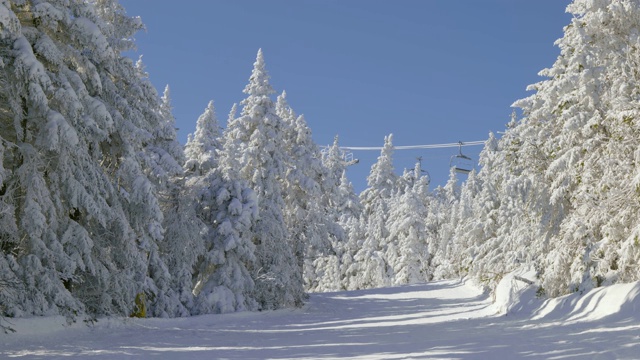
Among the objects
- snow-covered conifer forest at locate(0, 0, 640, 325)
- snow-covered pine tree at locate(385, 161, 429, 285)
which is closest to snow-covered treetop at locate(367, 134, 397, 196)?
snow-covered pine tree at locate(385, 161, 429, 285)

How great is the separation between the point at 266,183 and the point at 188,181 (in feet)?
19.2

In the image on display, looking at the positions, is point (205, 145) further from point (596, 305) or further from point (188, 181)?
point (596, 305)

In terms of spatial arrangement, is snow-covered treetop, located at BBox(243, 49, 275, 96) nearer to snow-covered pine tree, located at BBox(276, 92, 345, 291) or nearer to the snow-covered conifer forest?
the snow-covered conifer forest

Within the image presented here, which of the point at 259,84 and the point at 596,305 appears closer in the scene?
the point at 596,305

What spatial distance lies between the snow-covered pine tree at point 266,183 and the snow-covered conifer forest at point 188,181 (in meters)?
0.08

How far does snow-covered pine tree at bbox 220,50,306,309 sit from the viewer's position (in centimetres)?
3100

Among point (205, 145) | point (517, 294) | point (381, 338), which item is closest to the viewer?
point (381, 338)

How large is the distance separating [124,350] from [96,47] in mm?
8853

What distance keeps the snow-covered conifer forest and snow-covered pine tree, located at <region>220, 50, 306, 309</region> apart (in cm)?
8

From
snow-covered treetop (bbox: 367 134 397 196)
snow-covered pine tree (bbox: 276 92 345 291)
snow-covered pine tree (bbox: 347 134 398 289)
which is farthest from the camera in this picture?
snow-covered treetop (bbox: 367 134 397 196)

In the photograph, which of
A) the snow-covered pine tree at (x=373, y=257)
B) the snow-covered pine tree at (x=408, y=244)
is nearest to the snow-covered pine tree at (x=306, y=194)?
the snow-covered pine tree at (x=408, y=244)

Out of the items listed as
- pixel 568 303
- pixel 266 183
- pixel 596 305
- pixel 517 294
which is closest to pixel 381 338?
pixel 596 305

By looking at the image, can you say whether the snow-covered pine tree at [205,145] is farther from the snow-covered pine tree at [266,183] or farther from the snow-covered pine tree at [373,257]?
the snow-covered pine tree at [373,257]

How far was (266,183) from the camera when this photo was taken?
110 feet
